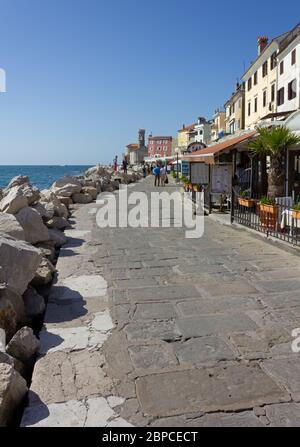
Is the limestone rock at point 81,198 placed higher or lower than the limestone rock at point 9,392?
higher

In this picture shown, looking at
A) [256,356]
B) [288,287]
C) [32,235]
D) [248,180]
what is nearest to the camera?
[256,356]

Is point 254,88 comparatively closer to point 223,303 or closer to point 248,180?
point 248,180

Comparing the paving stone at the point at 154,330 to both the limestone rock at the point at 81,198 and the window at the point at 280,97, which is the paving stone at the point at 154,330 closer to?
the limestone rock at the point at 81,198

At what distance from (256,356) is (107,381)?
4.53 feet

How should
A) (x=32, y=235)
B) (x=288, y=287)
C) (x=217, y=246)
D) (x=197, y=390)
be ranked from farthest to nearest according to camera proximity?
(x=217, y=246) → (x=32, y=235) → (x=288, y=287) → (x=197, y=390)

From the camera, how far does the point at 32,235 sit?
27.2 feet

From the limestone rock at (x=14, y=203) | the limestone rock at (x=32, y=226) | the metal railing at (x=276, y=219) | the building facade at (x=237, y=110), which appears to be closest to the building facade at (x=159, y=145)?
the building facade at (x=237, y=110)

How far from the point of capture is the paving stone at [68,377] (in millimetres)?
3254

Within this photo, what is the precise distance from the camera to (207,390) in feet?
10.8

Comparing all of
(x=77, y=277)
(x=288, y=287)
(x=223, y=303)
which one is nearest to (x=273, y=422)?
(x=223, y=303)

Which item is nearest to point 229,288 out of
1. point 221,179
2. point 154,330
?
point 154,330

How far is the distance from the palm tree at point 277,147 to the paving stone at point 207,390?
7.34 m

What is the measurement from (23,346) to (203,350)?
1.66m

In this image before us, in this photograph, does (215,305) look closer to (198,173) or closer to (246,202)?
(246,202)
